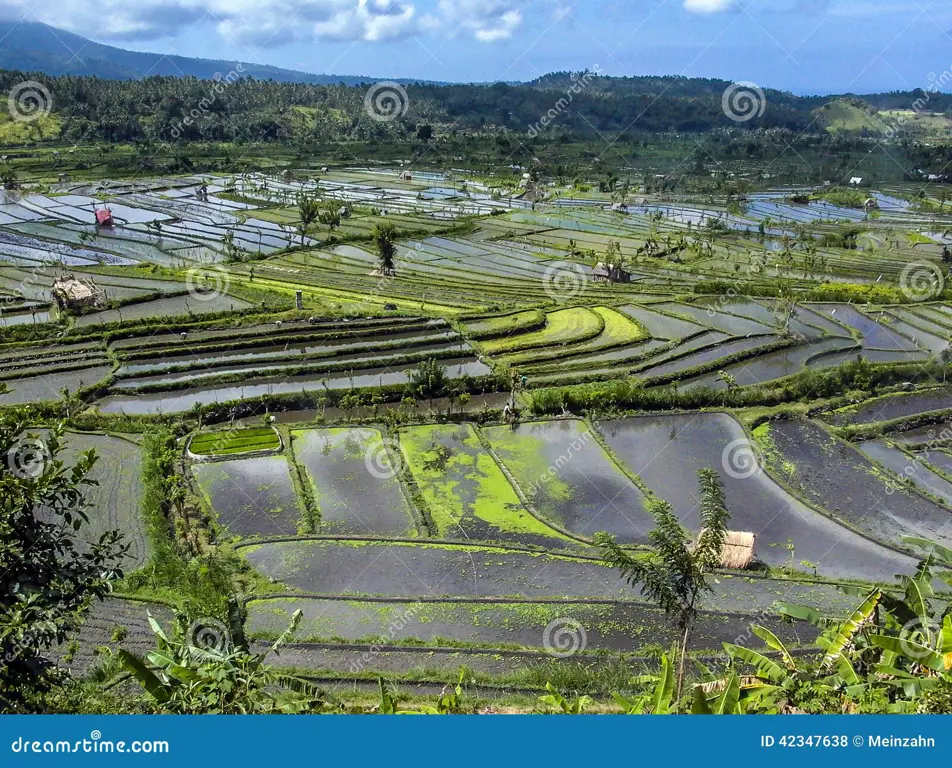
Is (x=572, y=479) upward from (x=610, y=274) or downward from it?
downward

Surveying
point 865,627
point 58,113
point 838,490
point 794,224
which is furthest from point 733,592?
point 58,113

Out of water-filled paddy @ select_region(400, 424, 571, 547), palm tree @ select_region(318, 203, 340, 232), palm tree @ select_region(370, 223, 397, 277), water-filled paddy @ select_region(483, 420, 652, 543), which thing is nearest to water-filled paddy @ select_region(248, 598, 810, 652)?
water-filled paddy @ select_region(400, 424, 571, 547)

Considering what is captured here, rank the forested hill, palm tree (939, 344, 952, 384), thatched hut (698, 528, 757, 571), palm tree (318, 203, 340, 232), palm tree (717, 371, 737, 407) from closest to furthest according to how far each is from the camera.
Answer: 1. thatched hut (698, 528, 757, 571)
2. palm tree (717, 371, 737, 407)
3. palm tree (939, 344, 952, 384)
4. palm tree (318, 203, 340, 232)
5. the forested hill

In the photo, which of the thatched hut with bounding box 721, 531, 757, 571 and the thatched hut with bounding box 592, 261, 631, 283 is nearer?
the thatched hut with bounding box 721, 531, 757, 571

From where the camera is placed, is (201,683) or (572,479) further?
(572,479)

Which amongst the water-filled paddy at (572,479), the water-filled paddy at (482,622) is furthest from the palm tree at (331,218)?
the water-filled paddy at (482,622)

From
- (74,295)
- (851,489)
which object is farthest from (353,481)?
(74,295)

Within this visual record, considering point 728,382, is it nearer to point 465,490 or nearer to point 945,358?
point 945,358

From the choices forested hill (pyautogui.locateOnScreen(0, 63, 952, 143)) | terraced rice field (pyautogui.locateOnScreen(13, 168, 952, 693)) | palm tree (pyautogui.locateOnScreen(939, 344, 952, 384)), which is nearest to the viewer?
terraced rice field (pyautogui.locateOnScreen(13, 168, 952, 693))

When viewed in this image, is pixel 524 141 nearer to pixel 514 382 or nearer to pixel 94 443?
pixel 514 382

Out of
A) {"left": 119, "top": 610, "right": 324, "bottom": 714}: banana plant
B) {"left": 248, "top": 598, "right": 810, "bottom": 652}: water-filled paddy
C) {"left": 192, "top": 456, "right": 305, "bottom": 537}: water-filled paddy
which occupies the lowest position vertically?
{"left": 248, "top": 598, "right": 810, "bottom": 652}: water-filled paddy

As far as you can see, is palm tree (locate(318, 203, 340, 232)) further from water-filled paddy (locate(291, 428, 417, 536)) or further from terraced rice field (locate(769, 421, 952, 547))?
terraced rice field (locate(769, 421, 952, 547))
